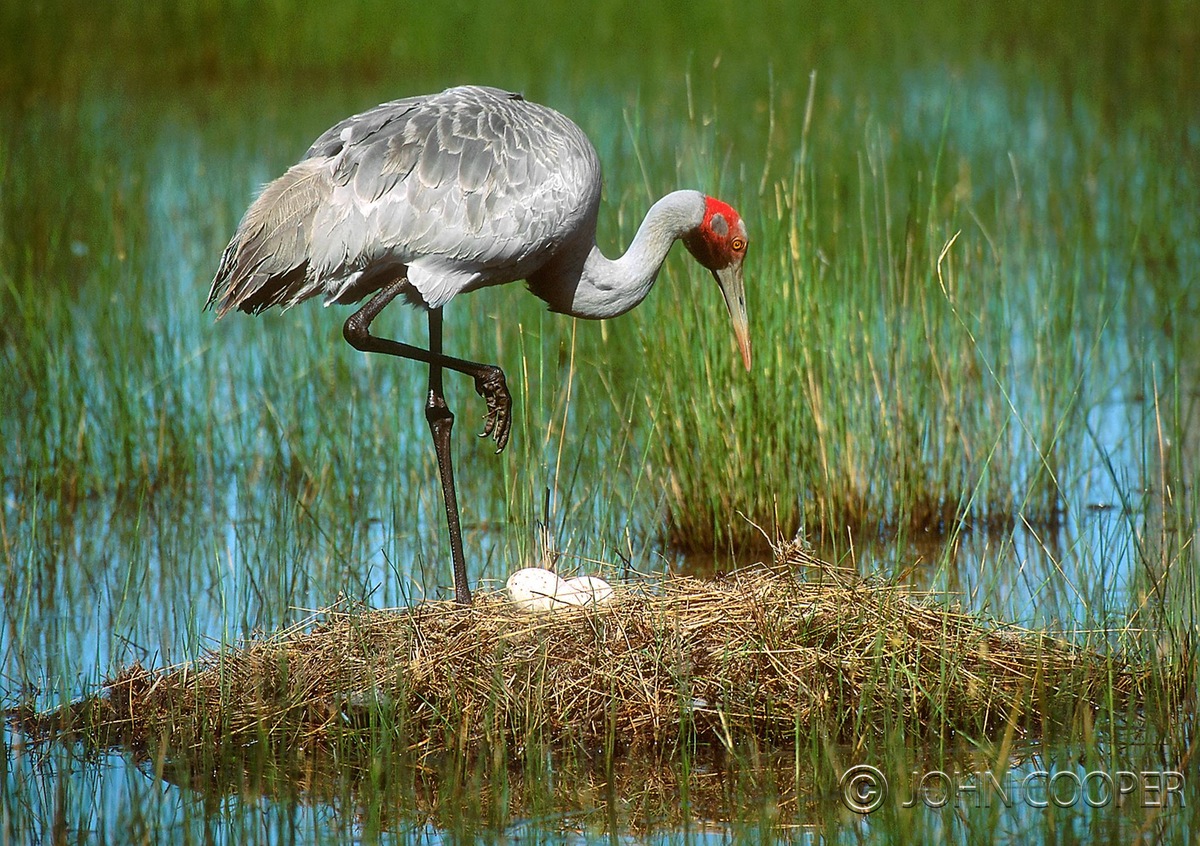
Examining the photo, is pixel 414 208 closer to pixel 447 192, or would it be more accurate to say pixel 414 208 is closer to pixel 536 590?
pixel 447 192

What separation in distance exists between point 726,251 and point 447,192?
Answer: 44.4 inches

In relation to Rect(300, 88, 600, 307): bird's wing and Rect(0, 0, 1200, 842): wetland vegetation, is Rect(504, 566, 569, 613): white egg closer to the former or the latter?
Rect(0, 0, 1200, 842): wetland vegetation

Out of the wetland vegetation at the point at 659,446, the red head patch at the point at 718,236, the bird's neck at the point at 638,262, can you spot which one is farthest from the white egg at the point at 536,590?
the red head patch at the point at 718,236

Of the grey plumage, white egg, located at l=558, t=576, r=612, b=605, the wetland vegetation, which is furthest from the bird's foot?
white egg, located at l=558, t=576, r=612, b=605

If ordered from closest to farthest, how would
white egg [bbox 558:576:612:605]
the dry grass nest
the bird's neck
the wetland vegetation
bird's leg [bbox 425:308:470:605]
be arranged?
the wetland vegetation < the dry grass nest < white egg [bbox 558:576:612:605] < bird's leg [bbox 425:308:470:605] < the bird's neck

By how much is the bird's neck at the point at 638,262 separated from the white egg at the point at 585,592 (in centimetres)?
115

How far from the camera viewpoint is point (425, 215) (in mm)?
4918

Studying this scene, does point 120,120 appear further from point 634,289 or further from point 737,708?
point 737,708

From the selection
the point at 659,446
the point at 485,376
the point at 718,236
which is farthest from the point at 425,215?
the point at 659,446

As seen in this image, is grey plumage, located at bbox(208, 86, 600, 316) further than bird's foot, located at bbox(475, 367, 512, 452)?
No

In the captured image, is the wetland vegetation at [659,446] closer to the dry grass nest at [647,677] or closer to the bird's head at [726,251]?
the dry grass nest at [647,677]

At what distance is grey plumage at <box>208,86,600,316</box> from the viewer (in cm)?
490

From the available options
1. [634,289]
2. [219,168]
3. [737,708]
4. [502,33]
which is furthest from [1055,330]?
[502,33]

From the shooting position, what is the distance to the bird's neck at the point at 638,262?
17.8 feet
